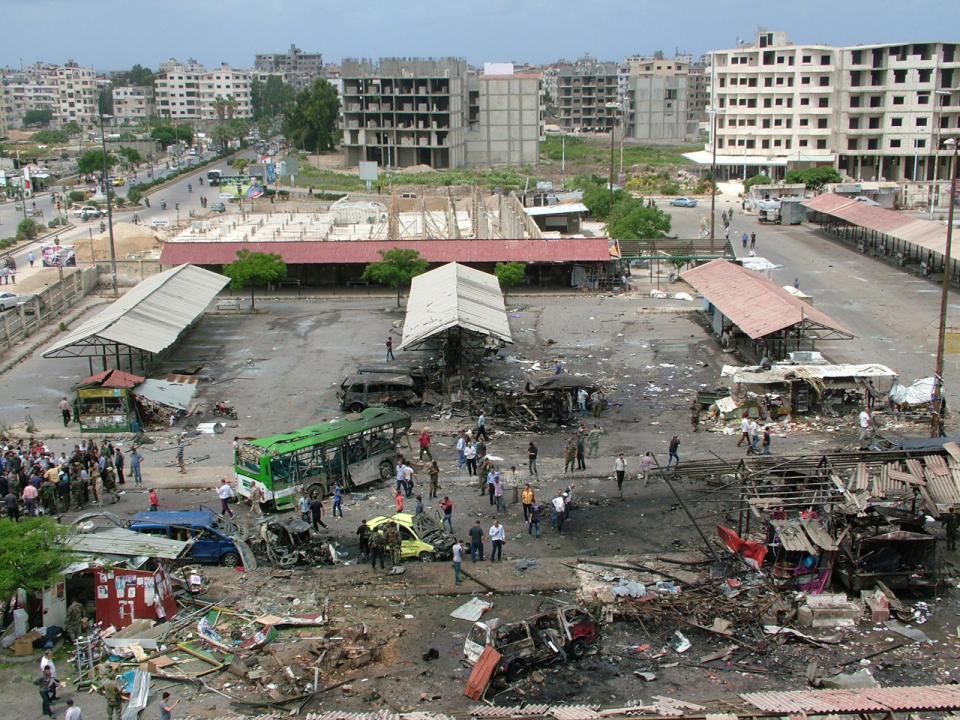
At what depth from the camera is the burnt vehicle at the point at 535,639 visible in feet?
56.8

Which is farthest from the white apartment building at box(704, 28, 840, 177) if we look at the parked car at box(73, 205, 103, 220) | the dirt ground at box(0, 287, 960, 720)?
the dirt ground at box(0, 287, 960, 720)

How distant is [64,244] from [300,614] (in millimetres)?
60103

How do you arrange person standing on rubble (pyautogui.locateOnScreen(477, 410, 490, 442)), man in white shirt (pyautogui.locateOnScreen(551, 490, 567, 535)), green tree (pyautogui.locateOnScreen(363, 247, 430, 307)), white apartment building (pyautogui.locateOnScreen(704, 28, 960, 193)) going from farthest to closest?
white apartment building (pyautogui.locateOnScreen(704, 28, 960, 193)) < green tree (pyautogui.locateOnScreen(363, 247, 430, 307)) < person standing on rubble (pyautogui.locateOnScreen(477, 410, 490, 442)) < man in white shirt (pyautogui.locateOnScreen(551, 490, 567, 535))

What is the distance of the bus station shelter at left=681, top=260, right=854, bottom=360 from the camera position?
3506cm

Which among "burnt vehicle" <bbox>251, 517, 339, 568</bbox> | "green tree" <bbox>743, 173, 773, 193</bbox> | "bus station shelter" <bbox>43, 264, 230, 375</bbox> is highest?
"green tree" <bbox>743, 173, 773, 193</bbox>

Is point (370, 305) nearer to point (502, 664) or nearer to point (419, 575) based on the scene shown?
point (419, 575)

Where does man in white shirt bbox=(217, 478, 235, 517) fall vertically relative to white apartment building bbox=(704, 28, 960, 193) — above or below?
below

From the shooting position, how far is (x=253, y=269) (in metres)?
49.3

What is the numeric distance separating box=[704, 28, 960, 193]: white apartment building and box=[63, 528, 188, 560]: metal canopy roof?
88298 mm

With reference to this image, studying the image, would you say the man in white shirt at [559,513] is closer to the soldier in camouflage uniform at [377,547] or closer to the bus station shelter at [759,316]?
the soldier in camouflage uniform at [377,547]

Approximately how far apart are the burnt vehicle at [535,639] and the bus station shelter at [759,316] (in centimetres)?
1884

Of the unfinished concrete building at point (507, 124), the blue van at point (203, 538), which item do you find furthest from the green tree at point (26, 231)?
the blue van at point (203, 538)

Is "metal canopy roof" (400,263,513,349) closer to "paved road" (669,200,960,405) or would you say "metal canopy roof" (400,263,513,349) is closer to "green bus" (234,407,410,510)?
"green bus" (234,407,410,510)

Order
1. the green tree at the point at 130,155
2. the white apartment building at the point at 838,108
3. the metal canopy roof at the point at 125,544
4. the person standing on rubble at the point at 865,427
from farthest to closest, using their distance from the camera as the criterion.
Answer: the green tree at the point at 130,155, the white apartment building at the point at 838,108, the person standing on rubble at the point at 865,427, the metal canopy roof at the point at 125,544
